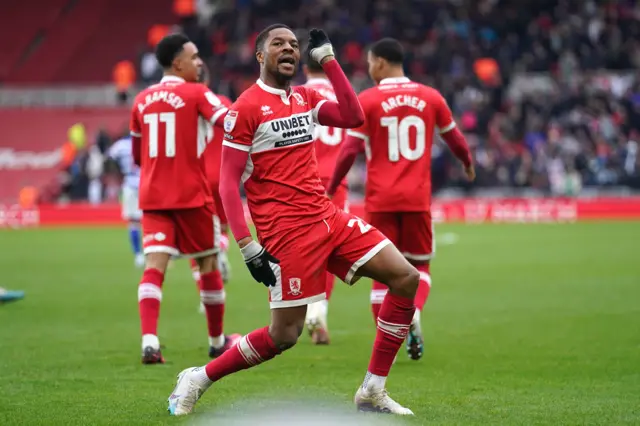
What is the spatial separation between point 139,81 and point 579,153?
543 inches

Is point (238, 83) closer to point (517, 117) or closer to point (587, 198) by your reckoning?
point (517, 117)

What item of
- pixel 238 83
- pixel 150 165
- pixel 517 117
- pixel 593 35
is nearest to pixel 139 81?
pixel 238 83

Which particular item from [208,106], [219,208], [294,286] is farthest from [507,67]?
[294,286]

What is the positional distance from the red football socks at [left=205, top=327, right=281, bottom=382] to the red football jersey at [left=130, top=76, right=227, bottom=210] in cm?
251

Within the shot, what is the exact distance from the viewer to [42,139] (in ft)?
113

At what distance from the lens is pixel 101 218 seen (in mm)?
30656

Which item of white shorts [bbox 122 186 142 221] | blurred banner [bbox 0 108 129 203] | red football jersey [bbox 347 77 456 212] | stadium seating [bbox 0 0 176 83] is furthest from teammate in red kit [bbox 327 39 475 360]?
stadium seating [bbox 0 0 176 83]

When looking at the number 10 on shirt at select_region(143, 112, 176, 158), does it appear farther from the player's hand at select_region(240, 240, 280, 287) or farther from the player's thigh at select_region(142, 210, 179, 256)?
the player's hand at select_region(240, 240, 280, 287)

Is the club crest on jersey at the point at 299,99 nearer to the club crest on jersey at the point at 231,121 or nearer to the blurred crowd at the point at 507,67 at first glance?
the club crest on jersey at the point at 231,121

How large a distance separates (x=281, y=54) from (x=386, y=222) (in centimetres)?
296

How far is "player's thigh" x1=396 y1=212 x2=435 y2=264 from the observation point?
9320 millimetres

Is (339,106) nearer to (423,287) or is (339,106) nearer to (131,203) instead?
(423,287)

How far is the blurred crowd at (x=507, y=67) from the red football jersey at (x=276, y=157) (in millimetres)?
23027

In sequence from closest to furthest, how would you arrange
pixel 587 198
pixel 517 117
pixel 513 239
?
pixel 513 239, pixel 587 198, pixel 517 117
